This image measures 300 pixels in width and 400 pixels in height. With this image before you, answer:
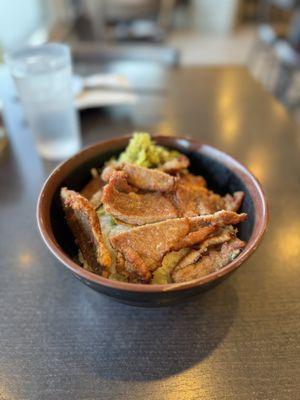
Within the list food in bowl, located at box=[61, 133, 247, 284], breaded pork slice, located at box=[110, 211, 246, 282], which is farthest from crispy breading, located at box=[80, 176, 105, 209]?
breaded pork slice, located at box=[110, 211, 246, 282]

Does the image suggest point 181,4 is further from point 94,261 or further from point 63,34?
point 94,261

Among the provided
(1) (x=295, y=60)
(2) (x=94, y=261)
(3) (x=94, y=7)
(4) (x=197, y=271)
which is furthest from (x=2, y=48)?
(3) (x=94, y=7)

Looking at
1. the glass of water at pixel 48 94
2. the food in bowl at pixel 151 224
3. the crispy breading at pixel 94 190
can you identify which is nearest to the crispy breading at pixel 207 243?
the food in bowl at pixel 151 224

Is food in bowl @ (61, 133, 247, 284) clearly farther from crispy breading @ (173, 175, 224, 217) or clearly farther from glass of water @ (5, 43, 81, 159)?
glass of water @ (5, 43, 81, 159)

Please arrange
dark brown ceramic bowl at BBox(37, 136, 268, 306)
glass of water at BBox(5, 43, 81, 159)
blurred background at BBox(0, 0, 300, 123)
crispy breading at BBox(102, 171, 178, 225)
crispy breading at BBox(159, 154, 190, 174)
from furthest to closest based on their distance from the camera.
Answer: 1. blurred background at BBox(0, 0, 300, 123)
2. glass of water at BBox(5, 43, 81, 159)
3. crispy breading at BBox(159, 154, 190, 174)
4. crispy breading at BBox(102, 171, 178, 225)
5. dark brown ceramic bowl at BBox(37, 136, 268, 306)

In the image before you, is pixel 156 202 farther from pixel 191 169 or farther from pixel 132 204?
pixel 191 169
